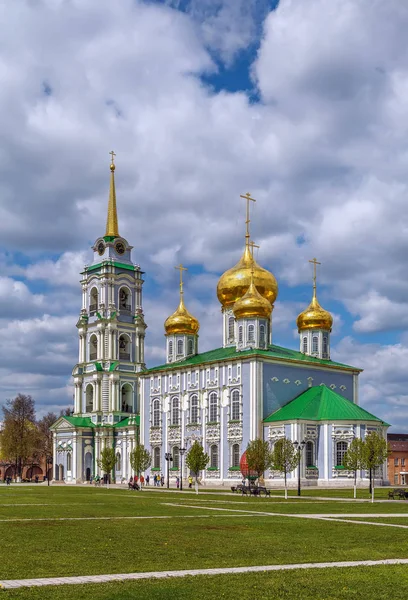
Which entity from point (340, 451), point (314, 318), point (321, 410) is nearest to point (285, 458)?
point (340, 451)

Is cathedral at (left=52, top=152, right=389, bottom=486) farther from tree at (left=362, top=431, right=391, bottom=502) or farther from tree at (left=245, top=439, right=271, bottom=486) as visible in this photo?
tree at (left=362, top=431, right=391, bottom=502)

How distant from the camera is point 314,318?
8012 cm

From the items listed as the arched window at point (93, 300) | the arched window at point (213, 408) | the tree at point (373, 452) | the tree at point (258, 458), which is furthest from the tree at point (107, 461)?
the arched window at point (93, 300)

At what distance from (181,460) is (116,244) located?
31.3 meters

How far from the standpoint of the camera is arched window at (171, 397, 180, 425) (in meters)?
78.1

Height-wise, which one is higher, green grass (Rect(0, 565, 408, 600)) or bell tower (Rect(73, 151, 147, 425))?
bell tower (Rect(73, 151, 147, 425))

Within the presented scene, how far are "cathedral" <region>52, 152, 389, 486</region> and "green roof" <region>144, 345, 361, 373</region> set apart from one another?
21 cm

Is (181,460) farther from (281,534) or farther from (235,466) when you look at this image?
(281,534)

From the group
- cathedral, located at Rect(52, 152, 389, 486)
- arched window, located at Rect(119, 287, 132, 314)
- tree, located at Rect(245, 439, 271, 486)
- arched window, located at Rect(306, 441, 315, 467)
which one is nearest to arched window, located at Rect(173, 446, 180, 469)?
cathedral, located at Rect(52, 152, 389, 486)

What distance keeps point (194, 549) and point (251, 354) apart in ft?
168

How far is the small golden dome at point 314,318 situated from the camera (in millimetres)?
80062

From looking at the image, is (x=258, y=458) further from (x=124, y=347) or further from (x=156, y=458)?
(x=124, y=347)

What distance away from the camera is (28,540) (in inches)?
787

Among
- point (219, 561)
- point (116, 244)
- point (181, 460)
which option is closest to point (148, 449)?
point (181, 460)
